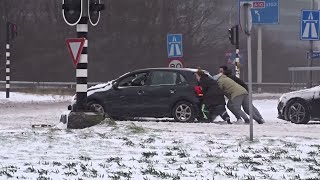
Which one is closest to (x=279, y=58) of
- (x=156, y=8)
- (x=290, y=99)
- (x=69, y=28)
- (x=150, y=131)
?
(x=156, y=8)

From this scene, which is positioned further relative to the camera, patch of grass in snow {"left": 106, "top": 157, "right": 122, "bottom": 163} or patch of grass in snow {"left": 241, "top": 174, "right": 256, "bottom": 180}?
patch of grass in snow {"left": 106, "top": 157, "right": 122, "bottom": 163}

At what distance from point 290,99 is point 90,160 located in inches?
349

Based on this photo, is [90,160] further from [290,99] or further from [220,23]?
[220,23]

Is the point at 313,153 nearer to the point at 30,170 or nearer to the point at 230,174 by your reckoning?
the point at 230,174

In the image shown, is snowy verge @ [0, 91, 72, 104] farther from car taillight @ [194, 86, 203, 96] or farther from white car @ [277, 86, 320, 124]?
white car @ [277, 86, 320, 124]

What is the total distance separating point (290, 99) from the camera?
15844mm

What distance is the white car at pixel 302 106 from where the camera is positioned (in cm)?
1531

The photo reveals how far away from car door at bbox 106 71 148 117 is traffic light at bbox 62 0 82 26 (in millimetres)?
3980

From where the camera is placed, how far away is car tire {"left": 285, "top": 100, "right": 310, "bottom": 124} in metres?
15.5

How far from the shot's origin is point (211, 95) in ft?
50.7

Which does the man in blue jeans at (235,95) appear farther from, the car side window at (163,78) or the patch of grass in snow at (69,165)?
the patch of grass in snow at (69,165)

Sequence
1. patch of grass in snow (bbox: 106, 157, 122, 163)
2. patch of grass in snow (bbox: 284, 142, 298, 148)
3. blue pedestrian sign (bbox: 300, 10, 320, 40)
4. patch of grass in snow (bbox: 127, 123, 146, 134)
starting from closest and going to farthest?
patch of grass in snow (bbox: 106, 157, 122, 163), patch of grass in snow (bbox: 284, 142, 298, 148), patch of grass in snow (bbox: 127, 123, 146, 134), blue pedestrian sign (bbox: 300, 10, 320, 40)

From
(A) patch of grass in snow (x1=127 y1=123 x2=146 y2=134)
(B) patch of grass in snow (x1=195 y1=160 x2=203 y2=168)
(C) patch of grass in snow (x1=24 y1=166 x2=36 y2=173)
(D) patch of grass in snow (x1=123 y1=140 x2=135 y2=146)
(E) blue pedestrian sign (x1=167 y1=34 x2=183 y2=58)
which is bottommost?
(B) patch of grass in snow (x1=195 y1=160 x2=203 y2=168)

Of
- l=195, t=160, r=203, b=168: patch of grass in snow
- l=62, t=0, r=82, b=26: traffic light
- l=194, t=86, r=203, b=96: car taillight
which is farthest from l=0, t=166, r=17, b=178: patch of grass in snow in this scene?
l=194, t=86, r=203, b=96: car taillight
